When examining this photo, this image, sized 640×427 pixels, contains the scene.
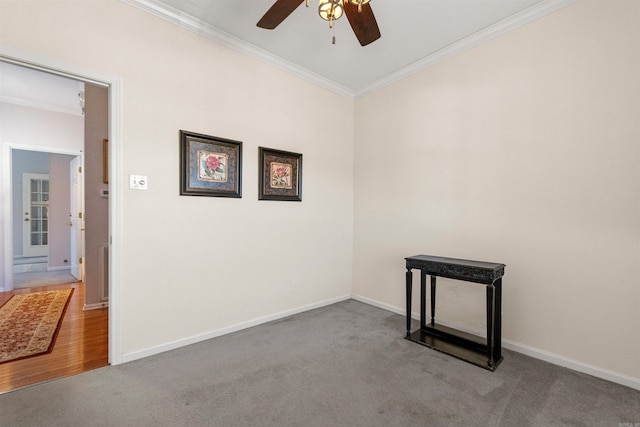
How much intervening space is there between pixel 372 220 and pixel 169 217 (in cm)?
238

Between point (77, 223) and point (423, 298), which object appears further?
point (77, 223)

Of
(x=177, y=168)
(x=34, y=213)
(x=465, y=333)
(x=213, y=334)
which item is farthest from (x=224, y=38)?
(x=34, y=213)

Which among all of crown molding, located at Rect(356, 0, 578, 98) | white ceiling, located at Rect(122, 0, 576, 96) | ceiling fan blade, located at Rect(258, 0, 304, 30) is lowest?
ceiling fan blade, located at Rect(258, 0, 304, 30)

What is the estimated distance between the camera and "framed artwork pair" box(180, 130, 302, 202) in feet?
8.41

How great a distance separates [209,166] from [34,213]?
680 centimetres

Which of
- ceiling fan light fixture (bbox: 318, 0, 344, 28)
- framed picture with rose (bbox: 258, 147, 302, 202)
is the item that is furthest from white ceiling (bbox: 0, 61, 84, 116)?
ceiling fan light fixture (bbox: 318, 0, 344, 28)

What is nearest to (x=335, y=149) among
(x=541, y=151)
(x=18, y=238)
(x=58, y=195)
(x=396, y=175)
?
(x=396, y=175)

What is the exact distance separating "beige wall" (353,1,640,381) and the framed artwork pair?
51.9 inches

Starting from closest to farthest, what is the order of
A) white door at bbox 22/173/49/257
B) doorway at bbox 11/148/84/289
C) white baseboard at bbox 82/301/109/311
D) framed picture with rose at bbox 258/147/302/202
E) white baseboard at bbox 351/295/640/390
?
white baseboard at bbox 351/295/640/390
framed picture with rose at bbox 258/147/302/202
white baseboard at bbox 82/301/109/311
doorway at bbox 11/148/84/289
white door at bbox 22/173/49/257

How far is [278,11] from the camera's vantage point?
191 cm

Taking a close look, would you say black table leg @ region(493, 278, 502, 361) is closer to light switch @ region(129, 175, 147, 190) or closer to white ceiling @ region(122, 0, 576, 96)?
white ceiling @ region(122, 0, 576, 96)

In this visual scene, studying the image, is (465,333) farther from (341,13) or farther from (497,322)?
(341,13)

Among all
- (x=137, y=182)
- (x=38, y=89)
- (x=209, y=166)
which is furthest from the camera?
(x=38, y=89)

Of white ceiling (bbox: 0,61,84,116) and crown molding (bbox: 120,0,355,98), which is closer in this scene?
crown molding (bbox: 120,0,355,98)
